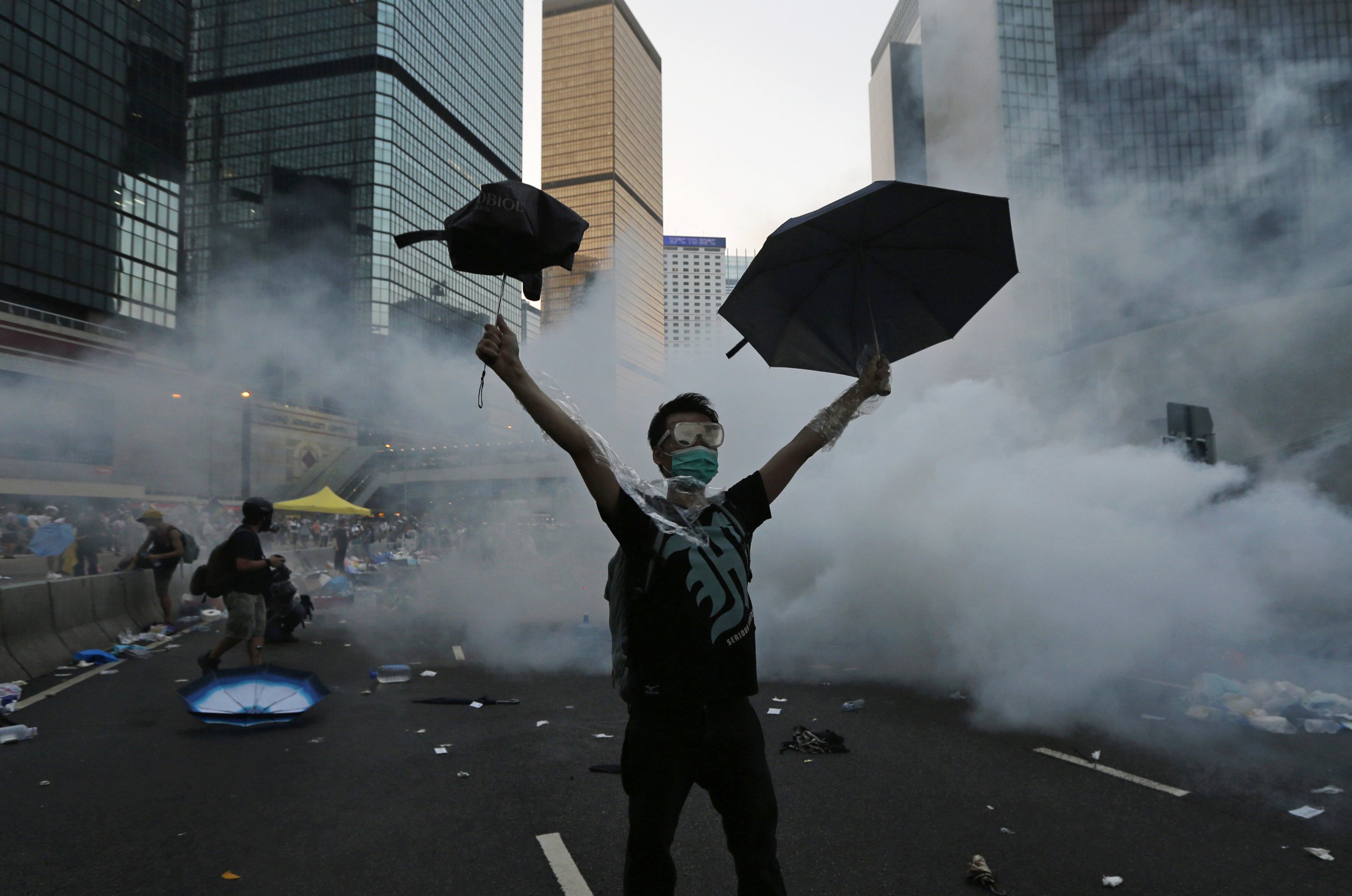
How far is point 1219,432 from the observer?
814 inches

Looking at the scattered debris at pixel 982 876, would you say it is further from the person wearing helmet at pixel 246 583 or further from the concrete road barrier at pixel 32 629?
the concrete road barrier at pixel 32 629

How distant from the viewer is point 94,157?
43.4m

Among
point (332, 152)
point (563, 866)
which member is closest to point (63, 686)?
point (563, 866)

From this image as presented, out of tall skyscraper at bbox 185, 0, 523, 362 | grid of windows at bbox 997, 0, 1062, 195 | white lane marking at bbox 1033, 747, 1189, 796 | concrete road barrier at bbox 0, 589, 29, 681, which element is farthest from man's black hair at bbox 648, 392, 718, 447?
tall skyscraper at bbox 185, 0, 523, 362

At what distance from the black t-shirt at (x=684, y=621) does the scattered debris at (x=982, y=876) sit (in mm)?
1441

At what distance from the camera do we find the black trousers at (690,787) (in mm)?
1525

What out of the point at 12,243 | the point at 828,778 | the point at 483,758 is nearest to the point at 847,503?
the point at 828,778

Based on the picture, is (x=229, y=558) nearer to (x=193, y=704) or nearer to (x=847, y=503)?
(x=193, y=704)

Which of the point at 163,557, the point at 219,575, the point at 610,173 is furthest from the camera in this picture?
the point at 610,173

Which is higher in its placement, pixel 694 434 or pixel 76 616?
pixel 694 434

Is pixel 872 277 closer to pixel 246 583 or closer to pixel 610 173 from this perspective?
pixel 246 583

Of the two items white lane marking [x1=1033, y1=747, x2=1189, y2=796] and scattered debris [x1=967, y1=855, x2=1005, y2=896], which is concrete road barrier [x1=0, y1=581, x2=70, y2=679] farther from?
white lane marking [x1=1033, y1=747, x2=1189, y2=796]

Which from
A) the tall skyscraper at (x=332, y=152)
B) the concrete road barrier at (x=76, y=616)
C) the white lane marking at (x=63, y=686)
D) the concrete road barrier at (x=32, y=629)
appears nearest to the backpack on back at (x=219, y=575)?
the white lane marking at (x=63, y=686)

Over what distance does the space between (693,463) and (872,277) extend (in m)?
0.88
